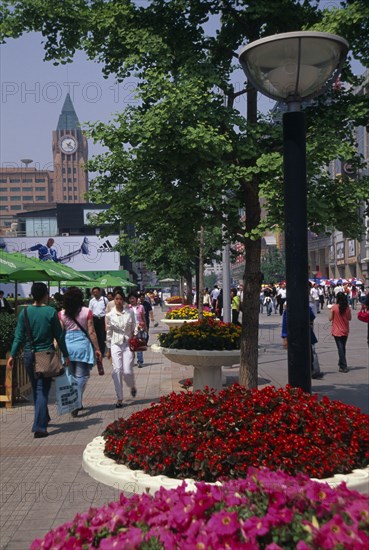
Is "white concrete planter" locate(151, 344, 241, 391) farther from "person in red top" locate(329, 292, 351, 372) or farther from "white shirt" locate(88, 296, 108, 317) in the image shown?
"white shirt" locate(88, 296, 108, 317)

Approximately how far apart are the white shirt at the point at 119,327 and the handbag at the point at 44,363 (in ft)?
7.10

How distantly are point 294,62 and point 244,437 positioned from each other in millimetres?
2447

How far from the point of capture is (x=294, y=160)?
4.78m

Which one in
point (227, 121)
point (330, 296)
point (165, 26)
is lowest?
point (330, 296)

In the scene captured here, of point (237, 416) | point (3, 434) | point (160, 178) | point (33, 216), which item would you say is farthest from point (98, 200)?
point (33, 216)

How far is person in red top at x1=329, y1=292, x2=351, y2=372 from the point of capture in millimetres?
14711

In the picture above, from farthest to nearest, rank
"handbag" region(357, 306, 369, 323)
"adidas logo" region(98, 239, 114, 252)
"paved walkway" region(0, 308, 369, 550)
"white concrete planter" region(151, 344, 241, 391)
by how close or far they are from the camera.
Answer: "adidas logo" region(98, 239, 114, 252), "handbag" region(357, 306, 369, 323), "white concrete planter" region(151, 344, 241, 391), "paved walkway" region(0, 308, 369, 550)

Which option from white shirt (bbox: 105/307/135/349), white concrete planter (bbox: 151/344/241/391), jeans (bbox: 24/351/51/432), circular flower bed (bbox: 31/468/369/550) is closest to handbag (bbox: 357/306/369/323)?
white concrete planter (bbox: 151/344/241/391)

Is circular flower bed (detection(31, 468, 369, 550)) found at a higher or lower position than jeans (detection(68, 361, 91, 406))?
higher

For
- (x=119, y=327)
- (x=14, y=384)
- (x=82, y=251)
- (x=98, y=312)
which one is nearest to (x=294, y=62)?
(x=119, y=327)

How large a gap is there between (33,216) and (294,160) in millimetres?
98410

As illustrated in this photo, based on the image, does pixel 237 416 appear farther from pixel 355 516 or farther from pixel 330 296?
pixel 330 296

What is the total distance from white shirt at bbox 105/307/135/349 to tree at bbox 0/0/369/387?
8.15ft

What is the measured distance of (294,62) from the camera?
4637 mm
